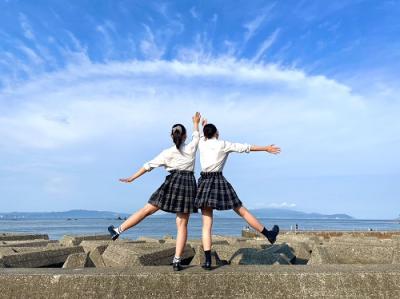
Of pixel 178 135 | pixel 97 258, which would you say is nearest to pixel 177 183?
pixel 178 135

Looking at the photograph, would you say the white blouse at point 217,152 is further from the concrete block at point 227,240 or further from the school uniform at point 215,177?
the concrete block at point 227,240

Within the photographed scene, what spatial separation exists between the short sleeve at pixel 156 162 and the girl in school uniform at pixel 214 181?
1.50ft

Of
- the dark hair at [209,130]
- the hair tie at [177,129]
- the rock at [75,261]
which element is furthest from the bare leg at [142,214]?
the rock at [75,261]

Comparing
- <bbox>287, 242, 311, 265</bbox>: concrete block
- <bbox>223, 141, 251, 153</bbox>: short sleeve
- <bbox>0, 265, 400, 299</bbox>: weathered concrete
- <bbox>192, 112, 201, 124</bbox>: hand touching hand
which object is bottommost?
<bbox>0, 265, 400, 299</bbox>: weathered concrete

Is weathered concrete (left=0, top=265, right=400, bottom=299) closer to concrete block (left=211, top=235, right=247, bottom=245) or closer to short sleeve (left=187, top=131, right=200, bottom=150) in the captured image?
short sleeve (left=187, top=131, right=200, bottom=150)

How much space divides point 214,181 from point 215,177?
0.06 m

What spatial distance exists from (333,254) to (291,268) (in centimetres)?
271

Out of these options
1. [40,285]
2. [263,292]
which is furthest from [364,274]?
[40,285]

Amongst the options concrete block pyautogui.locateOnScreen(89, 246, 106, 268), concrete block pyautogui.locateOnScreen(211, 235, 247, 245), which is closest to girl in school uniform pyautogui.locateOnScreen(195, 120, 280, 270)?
concrete block pyautogui.locateOnScreen(89, 246, 106, 268)

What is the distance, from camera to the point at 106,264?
252 inches

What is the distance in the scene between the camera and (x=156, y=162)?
4902 mm

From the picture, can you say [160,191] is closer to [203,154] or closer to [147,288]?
[203,154]

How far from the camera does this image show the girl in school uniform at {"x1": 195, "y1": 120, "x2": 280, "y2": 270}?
4762 millimetres

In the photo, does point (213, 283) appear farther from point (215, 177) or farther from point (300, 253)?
point (300, 253)
